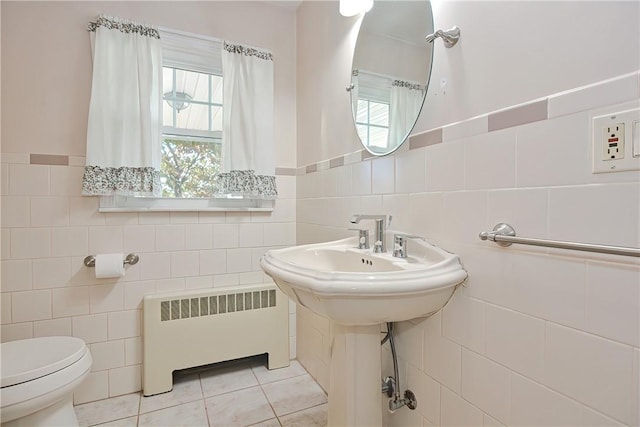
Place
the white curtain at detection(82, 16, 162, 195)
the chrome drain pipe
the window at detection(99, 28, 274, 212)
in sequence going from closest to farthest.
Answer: the chrome drain pipe
the white curtain at detection(82, 16, 162, 195)
the window at detection(99, 28, 274, 212)

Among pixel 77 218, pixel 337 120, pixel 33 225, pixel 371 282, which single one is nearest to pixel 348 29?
pixel 337 120

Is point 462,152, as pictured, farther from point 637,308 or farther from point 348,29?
point 348,29

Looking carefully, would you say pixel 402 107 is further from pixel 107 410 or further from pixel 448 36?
pixel 107 410

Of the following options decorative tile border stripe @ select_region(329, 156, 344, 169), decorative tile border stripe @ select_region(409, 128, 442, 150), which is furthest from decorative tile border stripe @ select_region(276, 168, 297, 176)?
decorative tile border stripe @ select_region(409, 128, 442, 150)

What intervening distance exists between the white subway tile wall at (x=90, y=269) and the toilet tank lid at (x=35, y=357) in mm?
211

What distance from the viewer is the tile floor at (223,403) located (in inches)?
62.6

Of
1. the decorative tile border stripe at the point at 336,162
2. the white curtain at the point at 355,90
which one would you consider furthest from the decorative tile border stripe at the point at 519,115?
the decorative tile border stripe at the point at 336,162

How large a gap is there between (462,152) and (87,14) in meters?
1.96

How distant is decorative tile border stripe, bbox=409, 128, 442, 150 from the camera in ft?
3.60

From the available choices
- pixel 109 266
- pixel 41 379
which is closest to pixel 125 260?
pixel 109 266

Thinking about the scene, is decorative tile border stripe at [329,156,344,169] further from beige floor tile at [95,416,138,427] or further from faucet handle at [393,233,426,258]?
beige floor tile at [95,416,138,427]

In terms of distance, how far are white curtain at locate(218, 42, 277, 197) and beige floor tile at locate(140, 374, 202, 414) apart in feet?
3.67

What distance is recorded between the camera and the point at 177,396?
178cm

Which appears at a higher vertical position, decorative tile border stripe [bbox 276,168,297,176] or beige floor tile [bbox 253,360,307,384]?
decorative tile border stripe [bbox 276,168,297,176]
